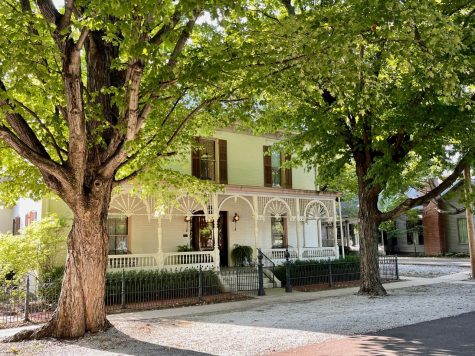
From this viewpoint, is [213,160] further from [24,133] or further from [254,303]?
[24,133]

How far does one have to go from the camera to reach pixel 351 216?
36875mm

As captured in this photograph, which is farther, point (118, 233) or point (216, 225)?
point (118, 233)

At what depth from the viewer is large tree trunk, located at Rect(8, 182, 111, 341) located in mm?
9109

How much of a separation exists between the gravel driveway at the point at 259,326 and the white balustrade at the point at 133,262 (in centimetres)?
388

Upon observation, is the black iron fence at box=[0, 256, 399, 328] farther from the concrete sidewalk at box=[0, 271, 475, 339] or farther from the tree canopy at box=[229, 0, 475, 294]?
the tree canopy at box=[229, 0, 475, 294]

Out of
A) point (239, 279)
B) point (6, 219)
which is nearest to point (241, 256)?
point (239, 279)

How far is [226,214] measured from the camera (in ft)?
68.4

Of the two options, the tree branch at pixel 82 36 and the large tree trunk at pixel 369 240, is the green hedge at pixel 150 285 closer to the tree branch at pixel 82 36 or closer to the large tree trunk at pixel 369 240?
the large tree trunk at pixel 369 240

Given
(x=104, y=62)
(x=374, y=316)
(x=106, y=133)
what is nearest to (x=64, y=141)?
(x=106, y=133)

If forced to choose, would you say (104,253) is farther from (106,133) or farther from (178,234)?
(178,234)

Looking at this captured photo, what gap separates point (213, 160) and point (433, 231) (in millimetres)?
22508

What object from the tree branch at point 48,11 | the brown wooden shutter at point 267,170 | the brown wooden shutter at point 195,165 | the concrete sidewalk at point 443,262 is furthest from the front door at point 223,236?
the concrete sidewalk at point 443,262

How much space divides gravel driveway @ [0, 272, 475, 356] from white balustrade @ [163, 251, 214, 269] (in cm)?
381

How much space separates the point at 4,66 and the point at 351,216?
33.0m
